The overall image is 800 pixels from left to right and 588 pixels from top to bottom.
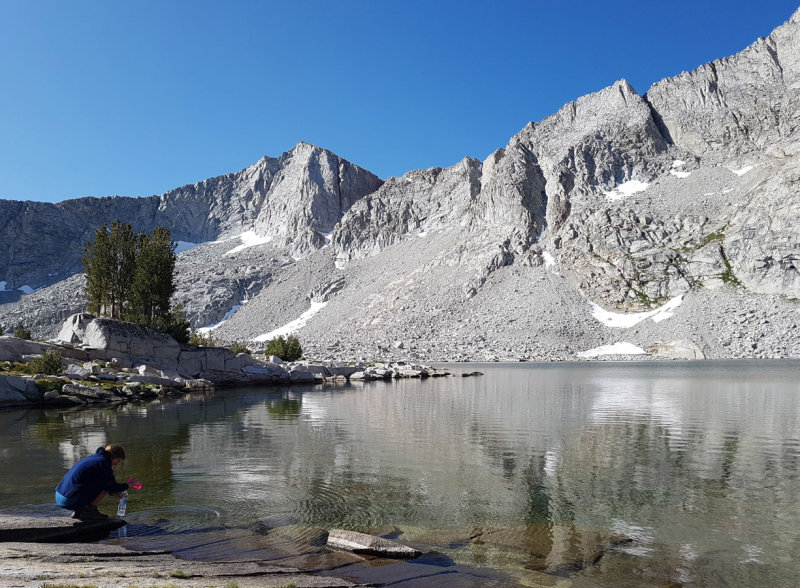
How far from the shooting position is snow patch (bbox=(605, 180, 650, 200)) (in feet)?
544

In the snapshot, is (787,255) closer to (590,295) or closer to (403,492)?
(590,295)

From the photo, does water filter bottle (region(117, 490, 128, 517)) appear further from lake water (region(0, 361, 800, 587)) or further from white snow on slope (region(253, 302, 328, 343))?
white snow on slope (region(253, 302, 328, 343))

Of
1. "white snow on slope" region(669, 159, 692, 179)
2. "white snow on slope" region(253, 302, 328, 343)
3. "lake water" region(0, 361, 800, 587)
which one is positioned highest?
"white snow on slope" region(669, 159, 692, 179)

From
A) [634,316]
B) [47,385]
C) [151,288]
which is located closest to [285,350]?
[151,288]

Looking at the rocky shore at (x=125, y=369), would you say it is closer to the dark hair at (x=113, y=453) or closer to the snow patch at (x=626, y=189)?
the dark hair at (x=113, y=453)

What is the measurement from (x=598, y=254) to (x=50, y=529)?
153343 millimetres

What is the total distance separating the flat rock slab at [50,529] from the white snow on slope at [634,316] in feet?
434

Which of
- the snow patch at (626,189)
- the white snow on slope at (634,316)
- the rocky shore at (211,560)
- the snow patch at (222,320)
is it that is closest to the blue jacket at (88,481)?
the rocky shore at (211,560)

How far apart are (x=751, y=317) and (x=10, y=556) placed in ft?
440

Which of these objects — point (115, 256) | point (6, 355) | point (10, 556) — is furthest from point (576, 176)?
point (10, 556)

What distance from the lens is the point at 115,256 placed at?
6388cm

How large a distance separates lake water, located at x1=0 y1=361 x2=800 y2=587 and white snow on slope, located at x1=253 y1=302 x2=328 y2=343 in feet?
438

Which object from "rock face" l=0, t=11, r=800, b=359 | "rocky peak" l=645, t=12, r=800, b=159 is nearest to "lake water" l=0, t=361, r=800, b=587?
"rock face" l=0, t=11, r=800, b=359

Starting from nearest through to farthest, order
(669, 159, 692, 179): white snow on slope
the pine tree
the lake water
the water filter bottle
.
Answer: the lake water
the water filter bottle
the pine tree
(669, 159, 692, 179): white snow on slope
